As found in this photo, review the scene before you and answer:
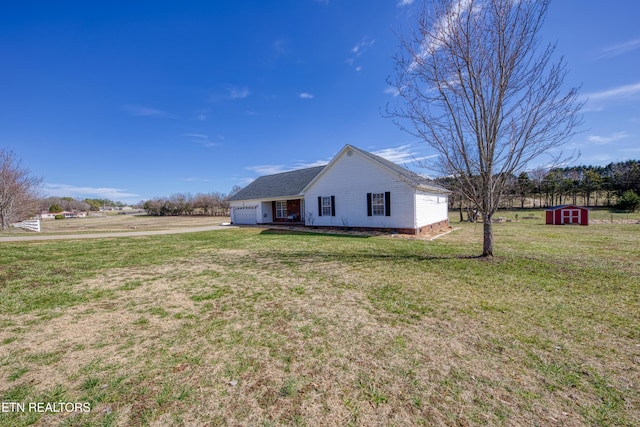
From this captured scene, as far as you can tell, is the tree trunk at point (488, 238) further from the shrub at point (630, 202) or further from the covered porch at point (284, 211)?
the shrub at point (630, 202)

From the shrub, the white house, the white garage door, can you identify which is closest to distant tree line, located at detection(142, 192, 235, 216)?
the white garage door

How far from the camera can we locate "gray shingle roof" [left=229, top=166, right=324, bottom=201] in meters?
21.3

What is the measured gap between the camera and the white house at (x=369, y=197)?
1408 cm

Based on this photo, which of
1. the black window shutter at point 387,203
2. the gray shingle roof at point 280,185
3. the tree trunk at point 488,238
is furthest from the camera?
the gray shingle roof at point 280,185

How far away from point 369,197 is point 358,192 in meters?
0.81

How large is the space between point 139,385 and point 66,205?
118043 mm

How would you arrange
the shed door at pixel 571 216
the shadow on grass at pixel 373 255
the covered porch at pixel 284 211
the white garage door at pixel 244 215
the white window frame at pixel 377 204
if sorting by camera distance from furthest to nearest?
the white garage door at pixel 244 215 → the covered porch at pixel 284 211 → the shed door at pixel 571 216 → the white window frame at pixel 377 204 → the shadow on grass at pixel 373 255

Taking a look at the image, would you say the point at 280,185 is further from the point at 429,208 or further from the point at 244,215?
the point at 429,208

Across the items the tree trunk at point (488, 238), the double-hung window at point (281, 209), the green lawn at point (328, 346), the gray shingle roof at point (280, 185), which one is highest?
the gray shingle roof at point (280, 185)

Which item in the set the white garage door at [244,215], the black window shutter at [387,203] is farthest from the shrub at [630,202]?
the white garage door at [244,215]

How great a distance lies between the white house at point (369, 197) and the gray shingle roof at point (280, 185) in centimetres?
19

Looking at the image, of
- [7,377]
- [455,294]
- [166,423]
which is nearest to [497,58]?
[455,294]

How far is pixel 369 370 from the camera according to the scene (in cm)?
268

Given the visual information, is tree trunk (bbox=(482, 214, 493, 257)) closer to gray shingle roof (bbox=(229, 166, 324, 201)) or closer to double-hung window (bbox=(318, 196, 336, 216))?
double-hung window (bbox=(318, 196, 336, 216))
